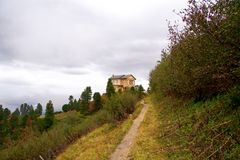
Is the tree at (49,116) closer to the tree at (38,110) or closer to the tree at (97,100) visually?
the tree at (97,100)

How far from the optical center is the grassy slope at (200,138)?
11631 millimetres

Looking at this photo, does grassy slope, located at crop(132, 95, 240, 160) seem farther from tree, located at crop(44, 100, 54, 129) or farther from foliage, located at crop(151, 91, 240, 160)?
tree, located at crop(44, 100, 54, 129)

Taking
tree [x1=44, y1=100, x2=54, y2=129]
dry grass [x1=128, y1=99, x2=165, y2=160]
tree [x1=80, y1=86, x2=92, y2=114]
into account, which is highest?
tree [x1=80, y1=86, x2=92, y2=114]

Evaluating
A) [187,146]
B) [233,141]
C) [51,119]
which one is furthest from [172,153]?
[51,119]

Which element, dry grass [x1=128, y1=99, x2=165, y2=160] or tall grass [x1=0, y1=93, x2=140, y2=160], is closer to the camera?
dry grass [x1=128, y1=99, x2=165, y2=160]

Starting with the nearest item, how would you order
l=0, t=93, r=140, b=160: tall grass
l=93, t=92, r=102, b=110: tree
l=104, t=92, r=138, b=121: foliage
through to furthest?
l=0, t=93, r=140, b=160: tall grass → l=104, t=92, r=138, b=121: foliage → l=93, t=92, r=102, b=110: tree

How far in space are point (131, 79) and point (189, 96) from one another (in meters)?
95.9

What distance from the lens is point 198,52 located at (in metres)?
14.6

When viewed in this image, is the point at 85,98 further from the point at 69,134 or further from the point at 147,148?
the point at 147,148

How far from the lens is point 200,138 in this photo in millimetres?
13914

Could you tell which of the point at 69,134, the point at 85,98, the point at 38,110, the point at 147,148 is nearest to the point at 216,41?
the point at 147,148

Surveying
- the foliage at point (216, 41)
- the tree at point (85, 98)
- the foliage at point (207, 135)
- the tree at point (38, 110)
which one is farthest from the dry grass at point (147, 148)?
the tree at point (38, 110)

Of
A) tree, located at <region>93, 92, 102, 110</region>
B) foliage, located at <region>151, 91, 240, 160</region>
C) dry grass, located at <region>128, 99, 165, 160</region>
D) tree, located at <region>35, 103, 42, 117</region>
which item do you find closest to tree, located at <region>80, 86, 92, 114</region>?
tree, located at <region>93, 92, 102, 110</region>

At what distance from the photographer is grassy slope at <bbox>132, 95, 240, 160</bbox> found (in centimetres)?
1163
